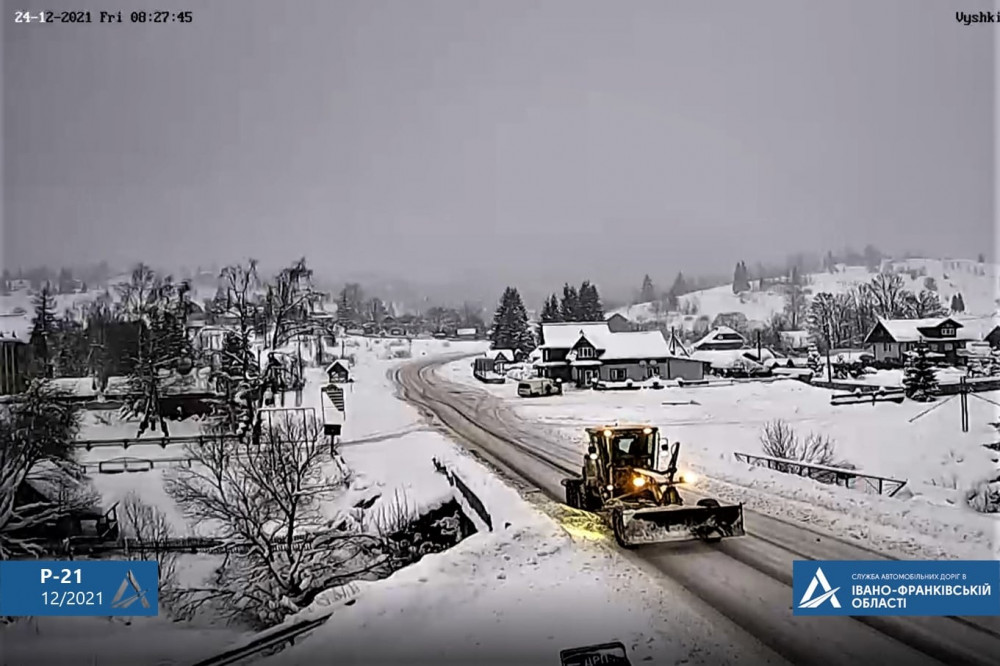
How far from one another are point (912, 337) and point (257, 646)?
402 centimetres

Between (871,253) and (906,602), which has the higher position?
(871,253)

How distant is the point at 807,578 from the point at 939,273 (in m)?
1.89

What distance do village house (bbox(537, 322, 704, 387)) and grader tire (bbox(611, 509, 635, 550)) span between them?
0.78m

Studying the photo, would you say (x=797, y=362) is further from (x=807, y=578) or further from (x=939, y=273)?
(x=807, y=578)

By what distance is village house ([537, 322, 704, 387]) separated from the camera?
16.4ft

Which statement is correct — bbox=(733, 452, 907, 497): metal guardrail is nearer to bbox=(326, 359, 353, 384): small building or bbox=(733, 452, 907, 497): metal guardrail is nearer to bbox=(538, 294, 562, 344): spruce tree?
bbox=(538, 294, 562, 344): spruce tree

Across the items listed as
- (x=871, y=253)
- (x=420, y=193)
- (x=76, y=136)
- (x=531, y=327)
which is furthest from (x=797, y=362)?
(x=76, y=136)

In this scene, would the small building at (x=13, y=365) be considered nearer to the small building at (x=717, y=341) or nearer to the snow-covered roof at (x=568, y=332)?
the snow-covered roof at (x=568, y=332)

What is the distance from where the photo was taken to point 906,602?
172 inches

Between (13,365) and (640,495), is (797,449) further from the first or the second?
(13,365)

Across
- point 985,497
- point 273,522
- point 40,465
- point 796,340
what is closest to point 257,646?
point 273,522

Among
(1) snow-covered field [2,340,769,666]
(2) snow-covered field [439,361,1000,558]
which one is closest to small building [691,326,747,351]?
(2) snow-covered field [439,361,1000,558]

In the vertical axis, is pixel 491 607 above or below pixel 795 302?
below

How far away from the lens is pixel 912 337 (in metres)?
4.86
